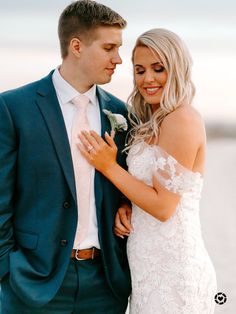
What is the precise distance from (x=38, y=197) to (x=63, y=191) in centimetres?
13

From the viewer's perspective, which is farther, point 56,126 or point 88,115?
point 88,115

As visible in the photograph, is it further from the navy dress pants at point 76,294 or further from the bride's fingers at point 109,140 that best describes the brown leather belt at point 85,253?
the bride's fingers at point 109,140

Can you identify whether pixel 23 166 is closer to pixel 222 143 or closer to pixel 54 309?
pixel 54 309

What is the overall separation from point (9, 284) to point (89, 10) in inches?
56.9

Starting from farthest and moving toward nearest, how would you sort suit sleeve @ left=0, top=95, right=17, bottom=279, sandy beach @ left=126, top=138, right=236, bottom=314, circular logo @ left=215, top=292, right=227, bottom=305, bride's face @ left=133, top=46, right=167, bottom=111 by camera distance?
sandy beach @ left=126, top=138, right=236, bottom=314 < circular logo @ left=215, top=292, right=227, bottom=305 < bride's face @ left=133, top=46, right=167, bottom=111 < suit sleeve @ left=0, top=95, right=17, bottom=279

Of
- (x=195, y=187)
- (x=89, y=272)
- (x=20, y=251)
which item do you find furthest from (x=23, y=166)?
(x=195, y=187)

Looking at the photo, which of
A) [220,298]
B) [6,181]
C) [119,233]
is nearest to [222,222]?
[220,298]

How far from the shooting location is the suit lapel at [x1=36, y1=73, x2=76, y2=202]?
3.17 metres

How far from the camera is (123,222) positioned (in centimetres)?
330

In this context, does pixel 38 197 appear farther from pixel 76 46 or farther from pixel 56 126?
pixel 76 46

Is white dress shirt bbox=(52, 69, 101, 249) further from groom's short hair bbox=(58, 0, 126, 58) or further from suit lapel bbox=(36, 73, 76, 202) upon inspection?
groom's short hair bbox=(58, 0, 126, 58)

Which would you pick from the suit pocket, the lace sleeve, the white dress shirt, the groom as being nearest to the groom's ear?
→ the groom

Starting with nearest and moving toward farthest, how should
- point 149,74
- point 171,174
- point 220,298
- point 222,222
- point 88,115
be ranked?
point 171,174 < point 149,74 < point 88,115 < point 220,298 < point 222,222

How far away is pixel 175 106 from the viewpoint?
10.5 feet
